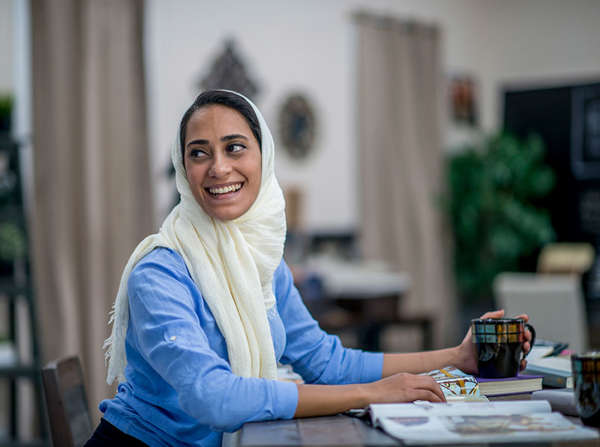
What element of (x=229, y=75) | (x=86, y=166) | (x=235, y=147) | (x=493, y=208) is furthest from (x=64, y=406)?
(x=493, y=208)

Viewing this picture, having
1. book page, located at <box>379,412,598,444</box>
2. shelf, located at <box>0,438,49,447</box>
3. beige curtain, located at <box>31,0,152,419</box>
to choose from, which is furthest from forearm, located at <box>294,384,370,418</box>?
beige curtain, located at <box>31,0,152,419</box>

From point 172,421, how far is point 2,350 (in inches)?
108

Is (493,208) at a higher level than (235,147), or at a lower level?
lower

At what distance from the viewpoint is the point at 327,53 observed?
19.6 feet

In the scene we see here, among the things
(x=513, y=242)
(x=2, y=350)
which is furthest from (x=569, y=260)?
(x=2, y=350)

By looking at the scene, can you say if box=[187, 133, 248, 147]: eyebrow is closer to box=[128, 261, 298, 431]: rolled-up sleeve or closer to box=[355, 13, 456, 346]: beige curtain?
box=[128, 261, 298, 431]: rolled-up sleeve

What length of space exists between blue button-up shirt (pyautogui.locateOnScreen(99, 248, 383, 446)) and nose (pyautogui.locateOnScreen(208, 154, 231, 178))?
0.55 feet

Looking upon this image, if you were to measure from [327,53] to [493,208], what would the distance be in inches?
80.7

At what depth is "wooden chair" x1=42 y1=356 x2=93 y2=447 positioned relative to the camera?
1426mm

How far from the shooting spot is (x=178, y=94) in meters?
5.29

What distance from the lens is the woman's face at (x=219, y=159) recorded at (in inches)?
52.6

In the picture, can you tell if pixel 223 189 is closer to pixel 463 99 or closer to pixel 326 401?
pixel 326 401

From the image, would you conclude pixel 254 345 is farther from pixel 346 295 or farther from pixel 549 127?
pixel 549 127

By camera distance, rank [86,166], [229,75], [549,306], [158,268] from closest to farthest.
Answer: [158,268], [549,306], [86,166], [229,75]
